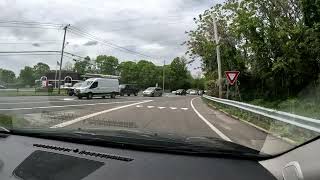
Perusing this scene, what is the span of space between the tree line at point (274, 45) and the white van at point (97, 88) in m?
11.0

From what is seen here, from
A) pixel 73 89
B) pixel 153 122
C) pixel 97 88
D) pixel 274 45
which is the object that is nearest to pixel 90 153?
pixel 153 122

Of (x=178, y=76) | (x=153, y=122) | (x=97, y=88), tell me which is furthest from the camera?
(x=178, y=76)

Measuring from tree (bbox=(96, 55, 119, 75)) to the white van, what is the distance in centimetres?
2857

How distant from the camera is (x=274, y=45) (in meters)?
33.5

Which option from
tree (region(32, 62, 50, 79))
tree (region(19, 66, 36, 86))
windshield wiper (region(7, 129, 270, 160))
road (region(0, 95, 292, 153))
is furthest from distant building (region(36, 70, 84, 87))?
windshield wiper (region(7, 129, 270, 160))

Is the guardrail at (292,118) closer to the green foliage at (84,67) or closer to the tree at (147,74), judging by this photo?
the green foliage at (84,67)

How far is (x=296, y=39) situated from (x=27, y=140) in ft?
92.1

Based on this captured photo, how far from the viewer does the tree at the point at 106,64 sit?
271 ft

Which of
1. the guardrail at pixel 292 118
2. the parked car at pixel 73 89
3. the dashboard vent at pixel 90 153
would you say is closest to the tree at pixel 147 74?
the parked car at pixel 73 89

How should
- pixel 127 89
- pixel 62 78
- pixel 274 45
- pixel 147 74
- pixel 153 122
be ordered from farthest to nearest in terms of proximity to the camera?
pixel 147 74 < pixel 62 78 < pixel 127 89 < pixel 274 45 < pixel 153 122

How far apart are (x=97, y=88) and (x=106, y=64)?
4435cm

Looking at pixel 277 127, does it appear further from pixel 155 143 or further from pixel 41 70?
pixel 41 70

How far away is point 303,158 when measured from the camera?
3133 mm

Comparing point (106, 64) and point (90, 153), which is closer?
point (90, 153)
